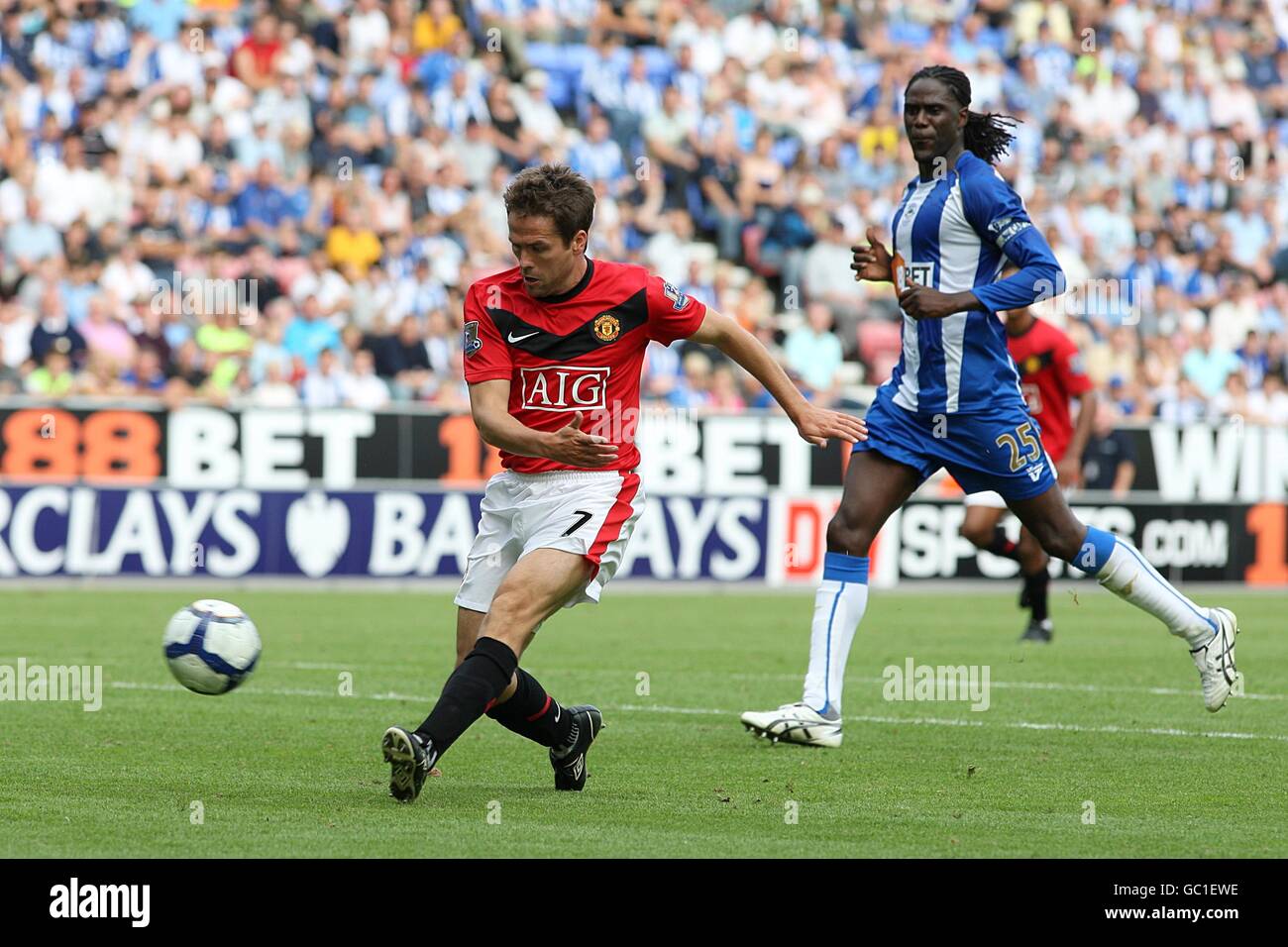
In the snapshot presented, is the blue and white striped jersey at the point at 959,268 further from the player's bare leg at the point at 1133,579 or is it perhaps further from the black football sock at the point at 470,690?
the black football sock at the point at 470,690

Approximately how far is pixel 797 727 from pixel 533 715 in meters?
1.68

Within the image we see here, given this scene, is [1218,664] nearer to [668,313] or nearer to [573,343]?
[668,313]

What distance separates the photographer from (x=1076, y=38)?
27375 millimetres

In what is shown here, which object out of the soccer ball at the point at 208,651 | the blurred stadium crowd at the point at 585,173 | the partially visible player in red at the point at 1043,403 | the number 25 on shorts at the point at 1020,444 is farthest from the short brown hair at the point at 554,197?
the blurred stadium crowd at the point at 585,173

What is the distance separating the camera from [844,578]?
28.7 feet

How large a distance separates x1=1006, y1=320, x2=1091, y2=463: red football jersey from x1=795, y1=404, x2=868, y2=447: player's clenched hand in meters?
6.16

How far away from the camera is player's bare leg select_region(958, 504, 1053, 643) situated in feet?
44.6

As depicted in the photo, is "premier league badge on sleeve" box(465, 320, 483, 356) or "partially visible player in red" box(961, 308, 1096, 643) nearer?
"premier league badge on sleeve" box(465, 320, 483, 356)

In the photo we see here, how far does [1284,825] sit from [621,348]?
261 centimetres

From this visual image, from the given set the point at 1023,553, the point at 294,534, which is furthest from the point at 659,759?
the point at 294,534

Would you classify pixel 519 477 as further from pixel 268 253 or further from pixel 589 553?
pixel 268 253

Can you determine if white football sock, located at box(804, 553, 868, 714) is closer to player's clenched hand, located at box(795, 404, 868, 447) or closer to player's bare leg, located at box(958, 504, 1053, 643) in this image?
player's clenched hand, located at box(795, 404, 868, 447)

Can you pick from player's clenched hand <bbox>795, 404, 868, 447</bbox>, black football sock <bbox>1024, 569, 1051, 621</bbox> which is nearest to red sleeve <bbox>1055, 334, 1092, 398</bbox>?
black football sock <bbox>1024, 569, 1051, 621</bbox>

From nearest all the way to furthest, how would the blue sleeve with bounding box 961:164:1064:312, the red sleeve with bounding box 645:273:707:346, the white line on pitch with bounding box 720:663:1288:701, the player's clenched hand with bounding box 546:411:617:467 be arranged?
the player's clenched hand with bounding box 546:411:617:467
the red sleeve with bounding box 645:273:707:346
the blue sleeve with bounding box 961:164:1064:312
the white line on pitch with bounding box 720:663:1288:701
